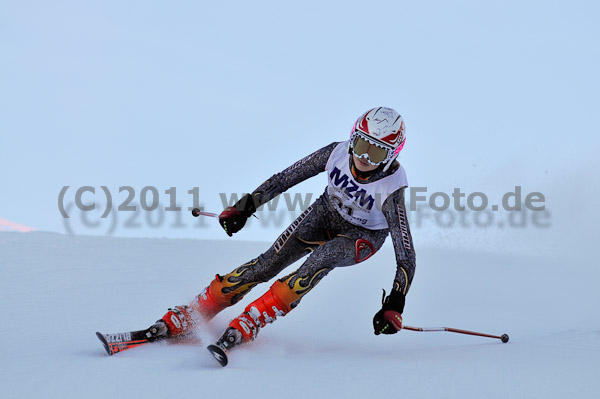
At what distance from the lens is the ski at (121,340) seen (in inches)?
131

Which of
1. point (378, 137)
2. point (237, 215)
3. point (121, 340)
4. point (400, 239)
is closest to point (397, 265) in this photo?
point (400, 239)

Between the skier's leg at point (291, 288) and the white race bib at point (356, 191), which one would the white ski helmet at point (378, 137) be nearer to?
the white race bib at point (356, 191)

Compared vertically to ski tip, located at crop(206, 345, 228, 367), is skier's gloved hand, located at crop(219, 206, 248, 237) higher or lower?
higher

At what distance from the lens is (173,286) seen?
19.5ft

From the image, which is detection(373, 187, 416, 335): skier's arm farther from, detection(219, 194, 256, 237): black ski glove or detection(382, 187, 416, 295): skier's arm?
detection(219, 194, 256, 237): black ski glove

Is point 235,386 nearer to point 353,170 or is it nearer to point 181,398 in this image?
point 181,398

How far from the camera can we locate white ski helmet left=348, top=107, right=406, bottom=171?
3637mm

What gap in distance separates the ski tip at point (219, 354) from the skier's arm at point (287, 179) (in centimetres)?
115

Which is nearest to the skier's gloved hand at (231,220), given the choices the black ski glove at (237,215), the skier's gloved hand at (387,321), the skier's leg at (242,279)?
the black ski glove at (237,215)

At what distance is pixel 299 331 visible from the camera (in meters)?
4.33

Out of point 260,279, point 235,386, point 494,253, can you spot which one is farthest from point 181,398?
point 494,253

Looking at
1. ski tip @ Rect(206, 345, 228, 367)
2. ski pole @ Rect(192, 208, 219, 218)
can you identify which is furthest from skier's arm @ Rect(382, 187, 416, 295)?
ski pole @ Rect(192, 208, 219, 218)

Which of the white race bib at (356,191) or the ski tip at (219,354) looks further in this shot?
the white race bib at (356,191)

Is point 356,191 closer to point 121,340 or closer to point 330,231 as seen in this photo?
point 330,231
